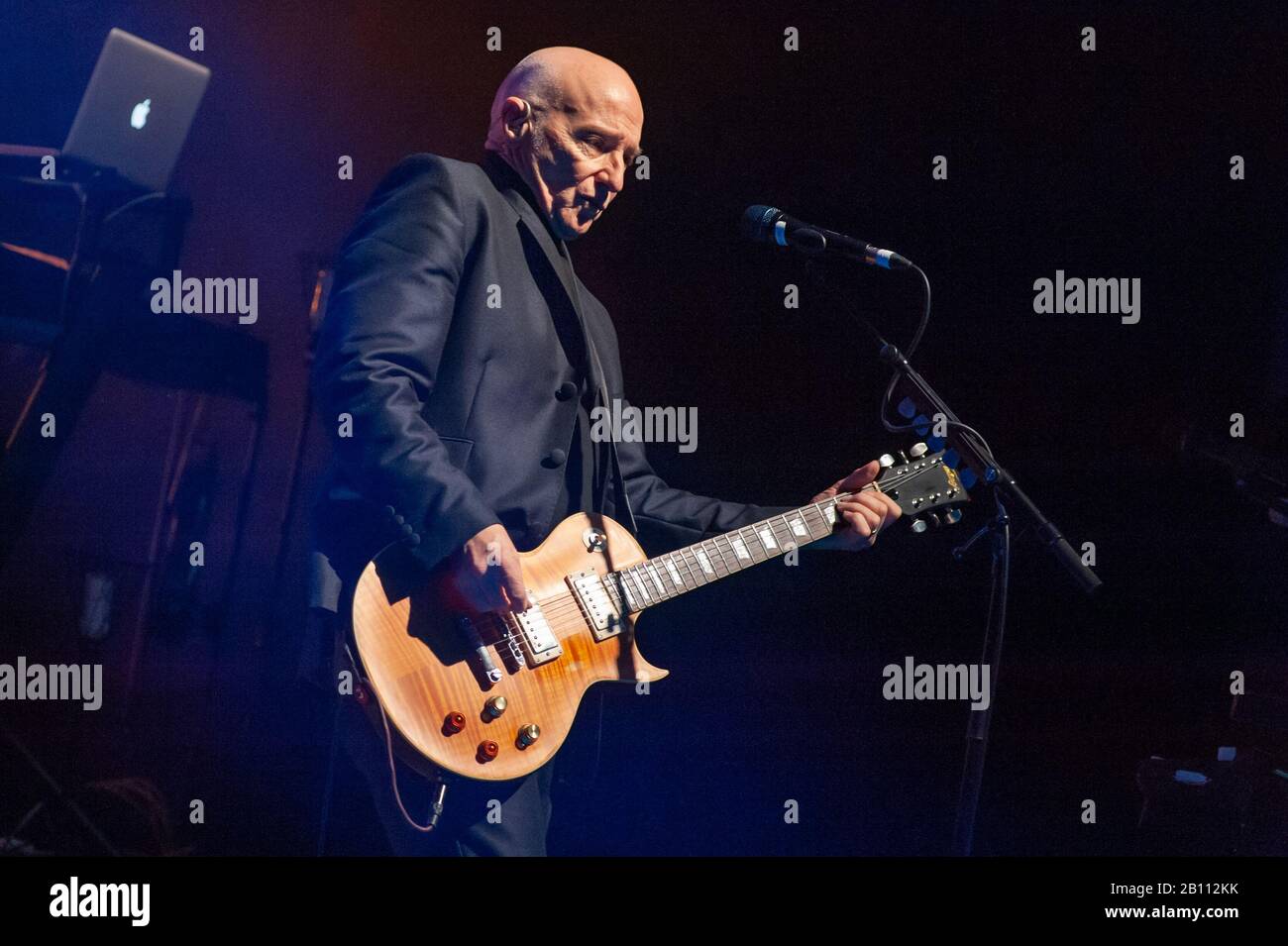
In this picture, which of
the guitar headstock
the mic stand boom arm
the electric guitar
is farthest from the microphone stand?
the electric guitar

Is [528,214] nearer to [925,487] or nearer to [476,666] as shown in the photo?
[476,666]

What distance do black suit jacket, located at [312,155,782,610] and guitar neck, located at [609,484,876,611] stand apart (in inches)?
7.9

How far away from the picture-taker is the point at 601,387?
2.53 m

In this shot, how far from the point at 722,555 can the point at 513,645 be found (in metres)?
0.56

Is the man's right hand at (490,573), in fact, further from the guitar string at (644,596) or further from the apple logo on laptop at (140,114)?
the apple logo on laptop at (140,114)

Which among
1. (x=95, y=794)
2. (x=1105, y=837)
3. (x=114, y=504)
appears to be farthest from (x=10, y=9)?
(x=1105, y=837)

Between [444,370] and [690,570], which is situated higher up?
[444,370]

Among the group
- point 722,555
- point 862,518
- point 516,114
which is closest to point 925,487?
point 862,518

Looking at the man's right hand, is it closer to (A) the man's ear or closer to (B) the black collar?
(B) the black collar

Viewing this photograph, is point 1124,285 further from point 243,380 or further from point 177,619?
point 177,619

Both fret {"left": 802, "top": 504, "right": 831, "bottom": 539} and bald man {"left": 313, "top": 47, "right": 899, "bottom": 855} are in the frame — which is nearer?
bald man {"left": 313, "top": 47, "right": 899, "bottom": 855}

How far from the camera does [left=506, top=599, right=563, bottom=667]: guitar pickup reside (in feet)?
7.45
